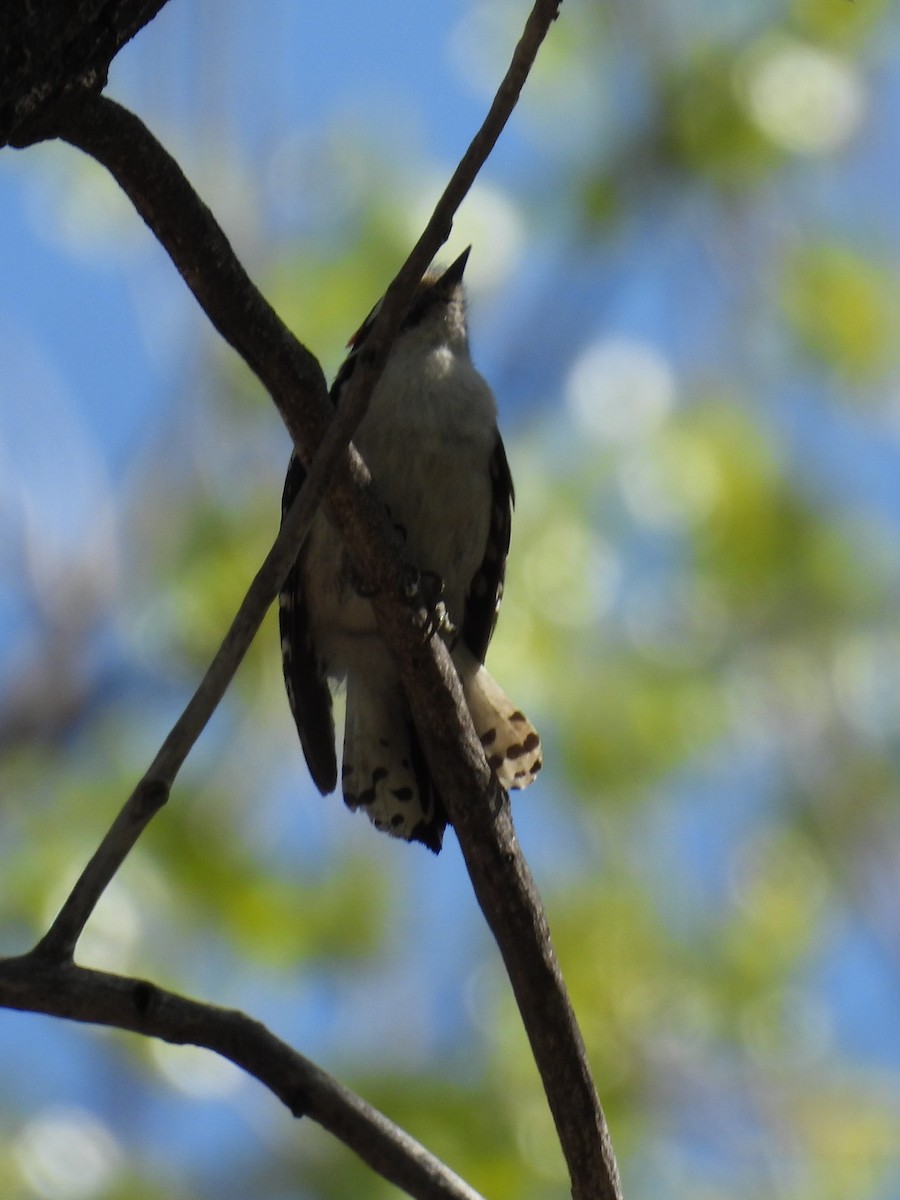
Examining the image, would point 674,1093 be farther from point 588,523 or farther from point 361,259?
point 361,259

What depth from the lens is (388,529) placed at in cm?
269

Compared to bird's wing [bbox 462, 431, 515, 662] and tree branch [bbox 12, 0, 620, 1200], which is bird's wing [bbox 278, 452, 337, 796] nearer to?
bird's wing [bbox 462, 431, 515, 662]

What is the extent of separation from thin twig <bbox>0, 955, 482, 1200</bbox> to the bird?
4.57ft

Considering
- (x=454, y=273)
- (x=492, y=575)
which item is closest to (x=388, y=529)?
(x=492, y=575)

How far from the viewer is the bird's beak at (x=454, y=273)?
4.78 metres

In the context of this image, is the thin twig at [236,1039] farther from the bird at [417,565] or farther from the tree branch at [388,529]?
the bird at [417,565]

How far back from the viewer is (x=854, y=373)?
6.06 meters

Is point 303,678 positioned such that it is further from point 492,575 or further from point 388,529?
point 388,529

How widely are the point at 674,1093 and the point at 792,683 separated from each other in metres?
1.56

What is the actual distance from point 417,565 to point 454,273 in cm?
140

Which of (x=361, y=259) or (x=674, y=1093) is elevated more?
(x=361, y=259)

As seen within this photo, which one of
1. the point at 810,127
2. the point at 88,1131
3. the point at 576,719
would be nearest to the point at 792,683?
the point at 576,719

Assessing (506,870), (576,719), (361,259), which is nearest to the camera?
(506,870)

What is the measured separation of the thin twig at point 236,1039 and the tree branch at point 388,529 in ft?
0.95
